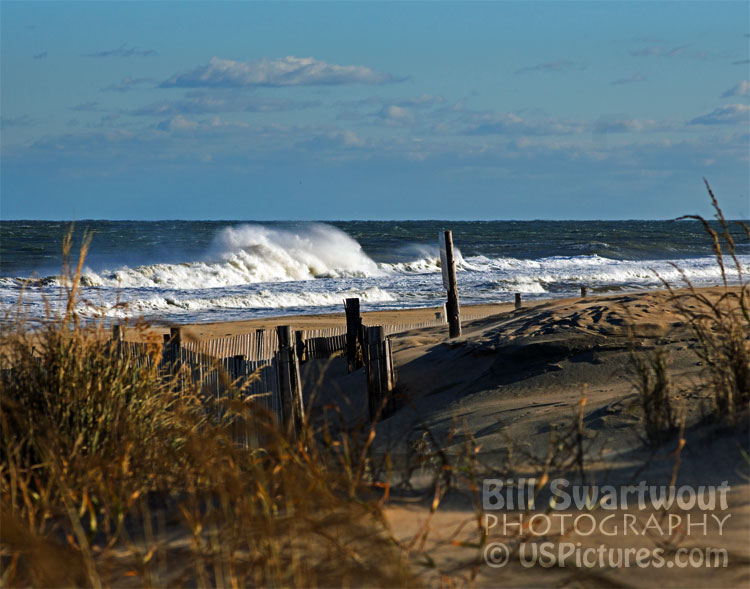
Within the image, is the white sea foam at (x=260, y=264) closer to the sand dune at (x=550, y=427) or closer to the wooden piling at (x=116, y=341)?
the sand dune at (x=550, y=427)

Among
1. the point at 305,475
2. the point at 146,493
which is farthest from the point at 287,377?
the point at 305,475

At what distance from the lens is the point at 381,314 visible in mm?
20969

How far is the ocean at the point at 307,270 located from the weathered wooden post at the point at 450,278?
8752 mm

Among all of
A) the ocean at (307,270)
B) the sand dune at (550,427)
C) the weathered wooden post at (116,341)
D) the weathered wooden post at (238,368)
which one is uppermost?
the ocean at (307,270)

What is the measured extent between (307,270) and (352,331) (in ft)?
94.4

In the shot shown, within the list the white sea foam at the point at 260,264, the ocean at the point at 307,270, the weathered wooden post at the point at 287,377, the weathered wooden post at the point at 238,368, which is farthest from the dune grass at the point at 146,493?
the white sea foam at the point at 260,264

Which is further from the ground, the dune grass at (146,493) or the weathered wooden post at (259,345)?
the weathered wooden post at (259,345)

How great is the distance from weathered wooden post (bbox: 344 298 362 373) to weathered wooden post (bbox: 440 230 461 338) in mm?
1622

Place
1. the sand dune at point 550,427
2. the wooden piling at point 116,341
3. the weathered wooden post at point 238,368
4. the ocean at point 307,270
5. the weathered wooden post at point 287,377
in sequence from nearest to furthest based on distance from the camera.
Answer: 1. the sand dune at point 550,427
2. the wooden piling at point 116,341
3. the weathered wooden post at point 287,377
4. the weathered wooden post at point 238,368
5. the ocean at point 307,270

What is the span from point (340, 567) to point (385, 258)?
41.8 m

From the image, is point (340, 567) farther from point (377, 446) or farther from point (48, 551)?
point (377, 446)

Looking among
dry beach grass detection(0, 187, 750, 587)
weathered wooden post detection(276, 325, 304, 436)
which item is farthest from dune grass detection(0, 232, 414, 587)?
weathered wooden post detection(276, 325, 304, 436)

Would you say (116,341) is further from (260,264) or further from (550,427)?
(260,264)

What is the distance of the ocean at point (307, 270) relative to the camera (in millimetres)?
24859
